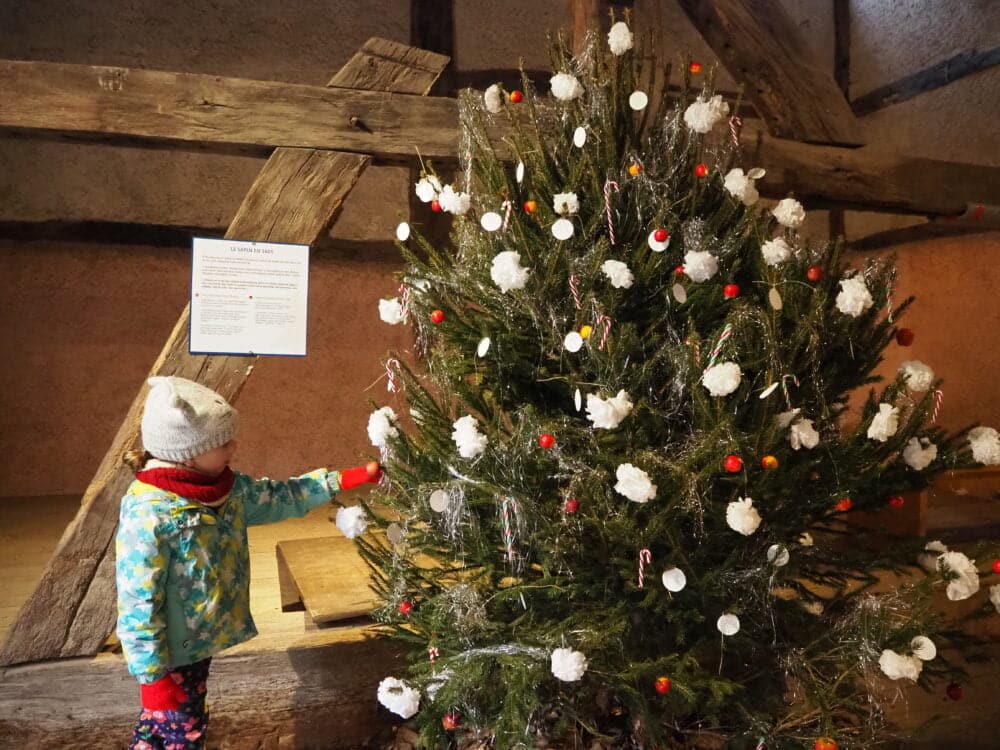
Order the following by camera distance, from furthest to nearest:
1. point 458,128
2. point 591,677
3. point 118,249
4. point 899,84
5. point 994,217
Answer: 1. point 899,84
2. point 118,249
3. point 994,217
4. point 458,128
5. point 591,677

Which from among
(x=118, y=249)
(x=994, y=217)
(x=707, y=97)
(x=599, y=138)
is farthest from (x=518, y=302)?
(x=118, y=249)

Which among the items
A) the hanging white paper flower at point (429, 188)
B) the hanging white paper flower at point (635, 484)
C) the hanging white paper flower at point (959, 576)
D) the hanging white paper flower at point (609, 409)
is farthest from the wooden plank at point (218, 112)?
the hanging white paper flower at point (959, 576)

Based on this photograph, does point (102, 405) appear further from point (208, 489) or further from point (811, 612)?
point (811, 612)

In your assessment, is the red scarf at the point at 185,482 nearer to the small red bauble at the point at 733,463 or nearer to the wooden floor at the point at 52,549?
the wooden floor at the point at 52,549

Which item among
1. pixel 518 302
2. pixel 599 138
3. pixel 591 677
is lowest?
pixel 591 677

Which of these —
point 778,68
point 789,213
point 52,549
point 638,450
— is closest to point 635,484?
point 638,450

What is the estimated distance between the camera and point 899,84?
584cm

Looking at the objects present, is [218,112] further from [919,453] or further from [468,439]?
[919,453]

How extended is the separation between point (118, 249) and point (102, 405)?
0.99 meters

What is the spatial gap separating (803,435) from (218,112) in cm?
192

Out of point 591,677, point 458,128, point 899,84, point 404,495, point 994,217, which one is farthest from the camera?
point 899,84

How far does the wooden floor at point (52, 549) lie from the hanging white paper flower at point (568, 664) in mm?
1265

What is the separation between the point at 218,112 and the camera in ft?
8.04

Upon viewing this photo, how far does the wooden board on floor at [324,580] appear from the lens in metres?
2.68
